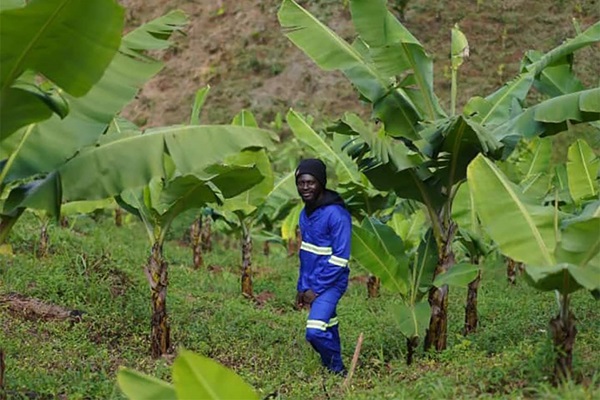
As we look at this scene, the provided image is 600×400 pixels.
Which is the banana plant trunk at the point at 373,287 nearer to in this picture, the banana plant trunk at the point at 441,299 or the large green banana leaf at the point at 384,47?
the banana plant trunk at the point at 441,299

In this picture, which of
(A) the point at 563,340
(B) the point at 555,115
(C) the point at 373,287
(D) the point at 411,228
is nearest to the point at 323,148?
(D) the point at 411,228

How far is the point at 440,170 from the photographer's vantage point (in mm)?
6820

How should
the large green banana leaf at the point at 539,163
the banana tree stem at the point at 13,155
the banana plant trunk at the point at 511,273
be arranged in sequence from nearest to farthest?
the banana tree stem at the point at 13,155, the large green banana leaf at the point at 539,163, the banana plant trunk at the point at 511,273

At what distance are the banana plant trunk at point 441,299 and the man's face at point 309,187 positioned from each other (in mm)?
1105

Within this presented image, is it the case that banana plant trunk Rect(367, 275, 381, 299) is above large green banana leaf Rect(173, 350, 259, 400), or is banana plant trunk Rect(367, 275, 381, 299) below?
below

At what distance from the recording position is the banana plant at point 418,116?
6.50 meters

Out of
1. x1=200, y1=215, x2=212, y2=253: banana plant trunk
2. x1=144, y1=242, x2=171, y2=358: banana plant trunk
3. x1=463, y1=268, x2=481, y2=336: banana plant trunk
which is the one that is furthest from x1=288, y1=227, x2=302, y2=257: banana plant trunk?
x1=144, y1=242, x2=171, y2=358: banana plant trunk

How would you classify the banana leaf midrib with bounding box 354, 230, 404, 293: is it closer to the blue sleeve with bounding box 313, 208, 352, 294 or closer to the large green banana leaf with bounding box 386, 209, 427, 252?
the blue sleeve with bounding box 313, 208, 352, 294

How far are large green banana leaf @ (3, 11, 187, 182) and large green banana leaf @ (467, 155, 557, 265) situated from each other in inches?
83.6

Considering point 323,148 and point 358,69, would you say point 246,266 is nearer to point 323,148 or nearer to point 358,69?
point 323,148

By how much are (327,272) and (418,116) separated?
1468 millimetres

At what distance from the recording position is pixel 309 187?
686 cm

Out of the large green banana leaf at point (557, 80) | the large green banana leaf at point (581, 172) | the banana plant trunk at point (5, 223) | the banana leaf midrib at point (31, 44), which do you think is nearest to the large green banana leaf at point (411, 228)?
the large green banana leaf at point (581, 172)

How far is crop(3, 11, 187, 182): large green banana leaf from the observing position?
206 inches
